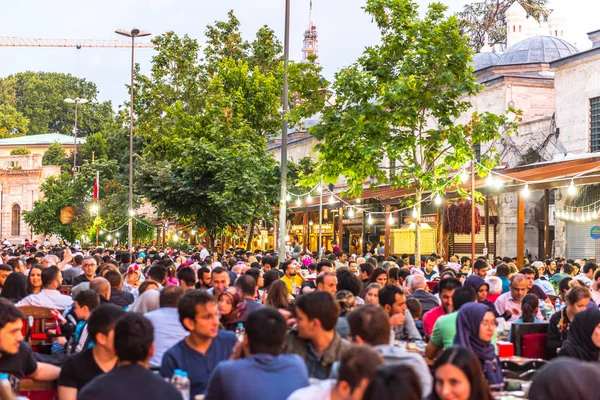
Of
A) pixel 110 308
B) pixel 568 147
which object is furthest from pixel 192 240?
pixel 110 308

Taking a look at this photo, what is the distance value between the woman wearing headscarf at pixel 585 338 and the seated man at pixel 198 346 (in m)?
3.57

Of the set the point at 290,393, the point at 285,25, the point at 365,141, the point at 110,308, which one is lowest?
the point at 290,393

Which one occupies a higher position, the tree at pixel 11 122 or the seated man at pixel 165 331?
the tree at pixel 11 122

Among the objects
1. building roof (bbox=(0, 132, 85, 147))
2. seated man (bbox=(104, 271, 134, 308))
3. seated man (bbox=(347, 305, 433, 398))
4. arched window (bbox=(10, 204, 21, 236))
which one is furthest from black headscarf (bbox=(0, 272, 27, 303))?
building roof (bbox=(0, 132, 85, 147))

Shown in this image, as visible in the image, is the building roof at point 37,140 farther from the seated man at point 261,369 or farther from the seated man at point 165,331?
the seated man at point 261,369

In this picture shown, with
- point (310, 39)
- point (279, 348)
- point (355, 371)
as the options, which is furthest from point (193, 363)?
point (310, 39)

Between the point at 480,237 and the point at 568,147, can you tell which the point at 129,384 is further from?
the point at 480,237

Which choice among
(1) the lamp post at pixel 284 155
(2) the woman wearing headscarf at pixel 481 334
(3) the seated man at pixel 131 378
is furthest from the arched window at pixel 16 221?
(3) the seated man at pixel 131 378

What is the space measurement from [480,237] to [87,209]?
32.8 metres

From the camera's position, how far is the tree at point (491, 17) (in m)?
75.4

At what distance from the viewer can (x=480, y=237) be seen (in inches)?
1511

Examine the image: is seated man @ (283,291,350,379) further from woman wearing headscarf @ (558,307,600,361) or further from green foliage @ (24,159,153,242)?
green foliage @ (24,159,153,242)

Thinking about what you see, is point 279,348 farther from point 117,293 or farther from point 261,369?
point 117,293

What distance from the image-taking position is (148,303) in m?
10.1
